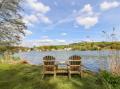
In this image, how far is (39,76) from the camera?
46.5 ft

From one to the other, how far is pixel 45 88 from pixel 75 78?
2.43 meters

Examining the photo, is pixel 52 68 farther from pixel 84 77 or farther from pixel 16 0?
pixel 16 0

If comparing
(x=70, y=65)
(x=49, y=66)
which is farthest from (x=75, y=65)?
(x=49, y=66)

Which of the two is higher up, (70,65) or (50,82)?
(70,65)

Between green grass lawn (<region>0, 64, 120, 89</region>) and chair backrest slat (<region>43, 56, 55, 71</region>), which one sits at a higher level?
chair backrest slat (<region>43, 56, 55, 71</region>)

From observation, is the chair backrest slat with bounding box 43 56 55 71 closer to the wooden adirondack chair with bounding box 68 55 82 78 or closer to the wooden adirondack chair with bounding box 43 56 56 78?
the wooden adirondack chair with bounding box 43 56 56 78

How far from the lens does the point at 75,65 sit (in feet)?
44.9

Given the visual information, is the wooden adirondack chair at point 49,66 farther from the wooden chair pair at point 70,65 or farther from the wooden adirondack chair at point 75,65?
the wooden adirondack chair at point 75,65

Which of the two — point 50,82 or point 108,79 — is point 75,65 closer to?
point 50,82

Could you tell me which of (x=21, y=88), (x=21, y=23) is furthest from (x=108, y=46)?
(x=21, y=23)

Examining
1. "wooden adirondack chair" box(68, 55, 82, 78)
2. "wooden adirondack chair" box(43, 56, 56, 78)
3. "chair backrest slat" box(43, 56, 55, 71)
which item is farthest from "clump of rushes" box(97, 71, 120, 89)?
"chair backrest slat" box(43, 56, 55, 71)

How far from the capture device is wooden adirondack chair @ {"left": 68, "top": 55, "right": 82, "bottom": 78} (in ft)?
44.9

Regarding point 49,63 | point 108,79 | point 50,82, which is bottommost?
point 50,82

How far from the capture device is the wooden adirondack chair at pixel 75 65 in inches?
539
